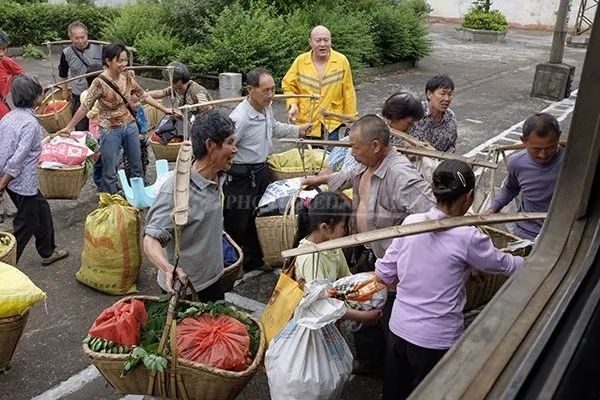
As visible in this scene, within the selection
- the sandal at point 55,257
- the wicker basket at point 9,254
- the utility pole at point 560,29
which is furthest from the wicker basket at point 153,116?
Answer: the utility pole at point 560,29

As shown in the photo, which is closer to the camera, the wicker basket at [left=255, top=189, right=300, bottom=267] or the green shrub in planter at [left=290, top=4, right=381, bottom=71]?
the wicker basket at [left=255, top=189, right=300, bottom=267]

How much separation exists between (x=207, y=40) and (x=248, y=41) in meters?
1.40

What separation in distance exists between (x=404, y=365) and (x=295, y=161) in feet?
8.36

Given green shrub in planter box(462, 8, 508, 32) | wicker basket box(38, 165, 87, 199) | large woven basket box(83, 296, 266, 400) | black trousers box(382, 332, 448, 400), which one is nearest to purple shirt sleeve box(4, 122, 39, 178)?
wicker basket box(38, 165, 87, 199)

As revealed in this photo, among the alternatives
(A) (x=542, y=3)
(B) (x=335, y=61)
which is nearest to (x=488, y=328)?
(B) (x=335, y=61)

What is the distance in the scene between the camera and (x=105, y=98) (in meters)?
5.58

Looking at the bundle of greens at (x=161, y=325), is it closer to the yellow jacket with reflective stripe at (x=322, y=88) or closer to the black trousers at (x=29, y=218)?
the black trousers at (x=29, y=218)

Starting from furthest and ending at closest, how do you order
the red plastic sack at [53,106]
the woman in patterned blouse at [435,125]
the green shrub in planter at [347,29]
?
the green shrub in planter at [347,29] → the red plastic sack at [53,106] → the woman in patterned blouse at [435,125]

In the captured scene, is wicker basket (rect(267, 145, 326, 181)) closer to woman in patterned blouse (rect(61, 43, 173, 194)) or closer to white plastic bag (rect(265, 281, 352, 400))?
woman in patterned blouse (rect(61, 43, 173, 194))

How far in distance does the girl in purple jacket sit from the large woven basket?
0.76 m

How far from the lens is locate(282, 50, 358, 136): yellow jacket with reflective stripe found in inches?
225

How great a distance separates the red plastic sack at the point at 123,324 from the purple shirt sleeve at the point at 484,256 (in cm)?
160

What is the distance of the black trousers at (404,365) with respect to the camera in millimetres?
2758

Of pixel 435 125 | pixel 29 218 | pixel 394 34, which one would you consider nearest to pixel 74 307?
pixel 29 218
